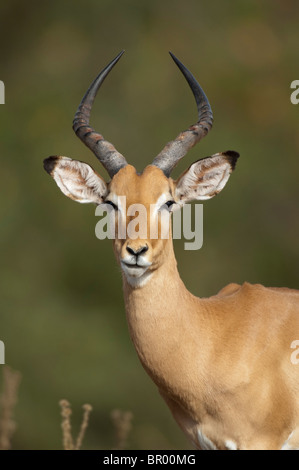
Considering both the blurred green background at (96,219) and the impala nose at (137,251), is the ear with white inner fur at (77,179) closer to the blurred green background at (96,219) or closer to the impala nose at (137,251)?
the impala nose at (137,251)

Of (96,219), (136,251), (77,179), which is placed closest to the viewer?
(136,251)

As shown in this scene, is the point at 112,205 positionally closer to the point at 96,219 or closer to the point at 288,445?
the point at 288,445

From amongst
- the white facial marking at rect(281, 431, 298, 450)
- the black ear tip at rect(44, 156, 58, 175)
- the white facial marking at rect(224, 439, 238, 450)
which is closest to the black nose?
the black ear tip at rect(44, 156, 58, 175)

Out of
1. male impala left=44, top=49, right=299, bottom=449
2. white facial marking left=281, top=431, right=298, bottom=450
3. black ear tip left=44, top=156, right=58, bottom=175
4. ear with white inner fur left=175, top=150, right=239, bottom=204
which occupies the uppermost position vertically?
black ear tip left=44, top=156, right=58, bottom=175

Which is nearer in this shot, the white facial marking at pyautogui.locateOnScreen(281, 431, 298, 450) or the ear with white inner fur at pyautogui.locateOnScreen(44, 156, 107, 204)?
the white facial marking at pyautogui.locateOnScreen(281, 431, 298, 450)

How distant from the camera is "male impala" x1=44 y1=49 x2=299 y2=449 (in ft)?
23.9

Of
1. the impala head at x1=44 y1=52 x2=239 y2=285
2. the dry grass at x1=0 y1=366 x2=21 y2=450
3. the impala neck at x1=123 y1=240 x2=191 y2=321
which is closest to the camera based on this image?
the impala head at x1=44 y1=52 x2=239 y2=285

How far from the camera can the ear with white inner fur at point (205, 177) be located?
25.5 feet

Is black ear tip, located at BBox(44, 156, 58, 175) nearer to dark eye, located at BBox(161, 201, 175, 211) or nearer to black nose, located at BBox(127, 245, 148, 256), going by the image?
dark eye, located at BBox(161, 201, 175, 211)

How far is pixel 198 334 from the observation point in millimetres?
7492

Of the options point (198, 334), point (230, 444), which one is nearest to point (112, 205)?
point (198, 334)

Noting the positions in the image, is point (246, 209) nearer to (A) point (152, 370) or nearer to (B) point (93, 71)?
(B) point (93, 71)

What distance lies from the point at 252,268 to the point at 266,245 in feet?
5.05

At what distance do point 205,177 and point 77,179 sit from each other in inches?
40.9
